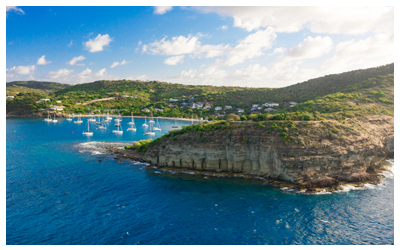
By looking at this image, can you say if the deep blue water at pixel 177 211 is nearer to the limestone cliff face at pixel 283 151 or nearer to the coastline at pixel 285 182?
the coastline at pixel 285 182

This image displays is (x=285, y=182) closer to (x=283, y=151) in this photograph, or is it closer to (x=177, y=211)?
(x=283, y=151)

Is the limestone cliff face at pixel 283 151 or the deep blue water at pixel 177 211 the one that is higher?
the limestone cliff face at pixel 283 151

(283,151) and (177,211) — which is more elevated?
(283,151)

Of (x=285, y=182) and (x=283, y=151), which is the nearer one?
(x=285, y=182)

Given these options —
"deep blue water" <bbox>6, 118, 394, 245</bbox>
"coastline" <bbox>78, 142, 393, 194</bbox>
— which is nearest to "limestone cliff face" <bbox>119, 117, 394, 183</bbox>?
"coastline" <bbox>78, 142, 393, 194</bbox>

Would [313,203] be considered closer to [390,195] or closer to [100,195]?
[390,195]

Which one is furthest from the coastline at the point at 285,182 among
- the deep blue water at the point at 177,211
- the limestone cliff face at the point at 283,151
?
the deep blue water at the point at 177,211

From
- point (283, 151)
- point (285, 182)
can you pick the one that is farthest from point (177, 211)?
point (283, 151)
